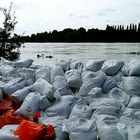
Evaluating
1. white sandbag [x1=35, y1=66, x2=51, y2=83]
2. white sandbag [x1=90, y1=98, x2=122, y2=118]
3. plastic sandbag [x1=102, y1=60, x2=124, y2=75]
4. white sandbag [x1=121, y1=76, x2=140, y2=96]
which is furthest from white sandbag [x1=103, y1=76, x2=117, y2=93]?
white sandbag [x1=35, y1=66, x2=51, y2=83]

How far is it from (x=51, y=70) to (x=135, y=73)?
4.37 ft

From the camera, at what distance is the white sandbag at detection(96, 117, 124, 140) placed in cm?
342

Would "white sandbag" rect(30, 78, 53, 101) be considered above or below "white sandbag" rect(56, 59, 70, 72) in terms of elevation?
below

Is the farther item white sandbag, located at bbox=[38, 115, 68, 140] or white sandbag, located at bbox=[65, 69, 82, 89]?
white sandbag, located at bbox=[65, 69, 82, 89]

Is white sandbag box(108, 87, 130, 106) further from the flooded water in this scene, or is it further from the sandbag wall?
the flooded water

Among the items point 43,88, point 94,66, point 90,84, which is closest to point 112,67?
point 94,66

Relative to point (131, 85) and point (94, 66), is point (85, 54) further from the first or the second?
point (131, 85)

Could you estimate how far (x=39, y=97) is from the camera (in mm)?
4445

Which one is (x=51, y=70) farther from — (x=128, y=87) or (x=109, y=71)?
(x=128, y=87)

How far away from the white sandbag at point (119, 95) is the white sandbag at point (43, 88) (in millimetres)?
787

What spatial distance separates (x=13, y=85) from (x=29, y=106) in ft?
2.34

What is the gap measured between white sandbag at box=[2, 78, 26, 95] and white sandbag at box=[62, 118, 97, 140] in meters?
1.29

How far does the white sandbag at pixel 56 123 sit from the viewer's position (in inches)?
148

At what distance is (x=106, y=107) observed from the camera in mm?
4055
